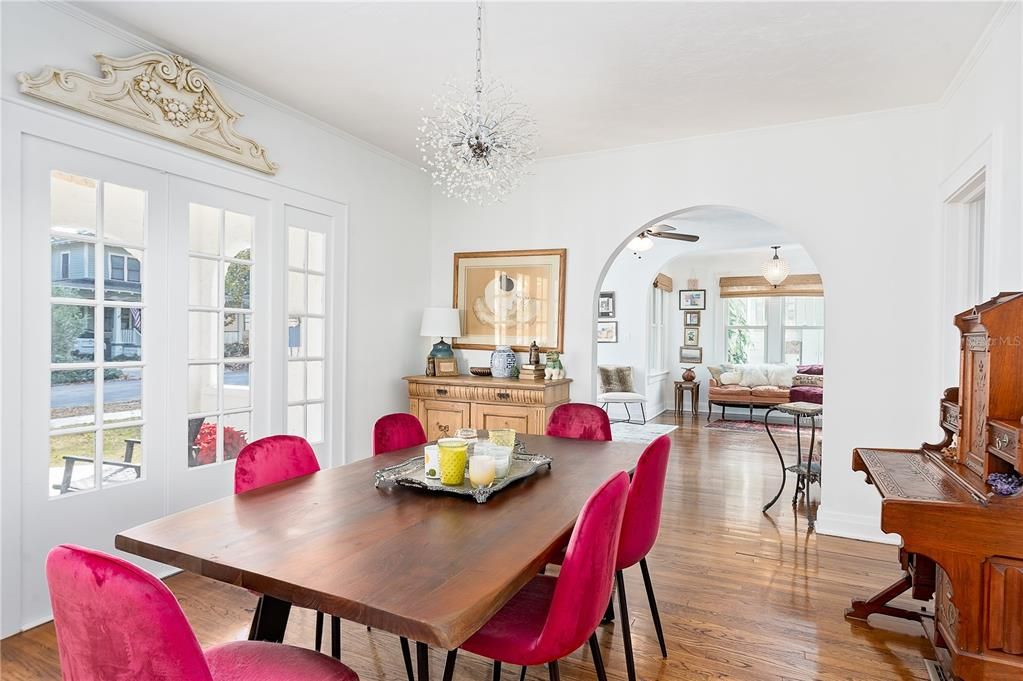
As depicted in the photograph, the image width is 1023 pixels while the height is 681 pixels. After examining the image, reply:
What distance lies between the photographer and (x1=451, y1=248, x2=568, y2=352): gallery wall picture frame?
4621mm

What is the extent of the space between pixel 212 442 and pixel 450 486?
77.3 inches

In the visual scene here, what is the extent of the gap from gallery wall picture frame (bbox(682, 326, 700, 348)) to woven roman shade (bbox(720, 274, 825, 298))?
74 centimetres

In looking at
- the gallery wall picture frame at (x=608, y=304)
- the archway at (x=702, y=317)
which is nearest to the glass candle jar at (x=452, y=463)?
the archway at (x=702, y=317)

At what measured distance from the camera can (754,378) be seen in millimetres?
9055

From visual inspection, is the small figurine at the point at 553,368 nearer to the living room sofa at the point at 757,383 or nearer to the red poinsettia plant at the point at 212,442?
the red poinsettia plant at the point at 212,442

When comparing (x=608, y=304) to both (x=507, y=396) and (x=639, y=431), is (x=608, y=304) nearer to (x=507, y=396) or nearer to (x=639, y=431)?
(x=639, y=431)

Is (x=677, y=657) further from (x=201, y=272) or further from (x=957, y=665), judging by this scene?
(x=201, y=272)

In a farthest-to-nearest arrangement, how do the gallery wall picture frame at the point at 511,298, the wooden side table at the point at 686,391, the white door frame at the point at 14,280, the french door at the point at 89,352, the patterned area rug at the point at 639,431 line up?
the wooden side table at the point at 686,391 < the patterned area rug at the point at 639,431 < the gallery wall picture frame at the point at 511,298 < the french door at the point at 89,352 < the white door frame at the point at 14,280

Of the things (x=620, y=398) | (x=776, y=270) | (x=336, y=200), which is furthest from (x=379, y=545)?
(x=776, y=270)

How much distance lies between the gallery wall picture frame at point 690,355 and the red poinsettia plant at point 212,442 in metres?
8.00

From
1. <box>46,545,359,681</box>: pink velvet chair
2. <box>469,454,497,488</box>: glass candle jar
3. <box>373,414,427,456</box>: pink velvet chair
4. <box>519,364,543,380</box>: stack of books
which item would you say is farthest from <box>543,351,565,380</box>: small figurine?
<box>46,545,359,681</box>: pink velvet chair

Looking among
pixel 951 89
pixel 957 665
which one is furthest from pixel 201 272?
pixel 951 89

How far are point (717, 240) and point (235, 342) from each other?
20.9 feet

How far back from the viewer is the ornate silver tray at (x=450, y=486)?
1886 millimetres
